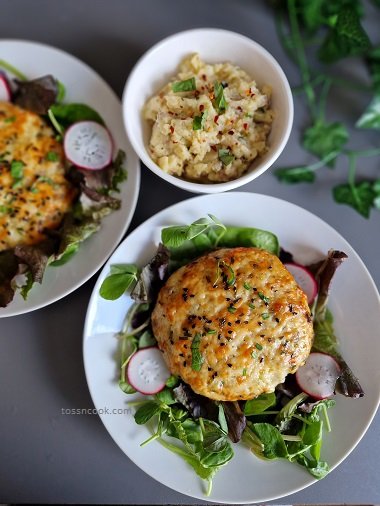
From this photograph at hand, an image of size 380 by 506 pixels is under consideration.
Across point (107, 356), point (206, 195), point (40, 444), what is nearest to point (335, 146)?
point (206, 195)

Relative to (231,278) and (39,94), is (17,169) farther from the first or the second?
(231,278)

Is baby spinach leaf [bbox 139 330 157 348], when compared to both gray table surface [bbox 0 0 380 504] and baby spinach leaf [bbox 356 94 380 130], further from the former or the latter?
baby spinach leaf [bbox 356 94 380 130]

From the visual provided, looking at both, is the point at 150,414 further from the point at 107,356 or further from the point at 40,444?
the point at 40,444

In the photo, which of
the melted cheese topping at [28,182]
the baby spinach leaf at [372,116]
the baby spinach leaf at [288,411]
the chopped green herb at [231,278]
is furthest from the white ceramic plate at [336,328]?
the baby spinach leaf at [372,116]

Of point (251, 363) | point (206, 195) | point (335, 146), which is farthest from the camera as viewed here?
point (335, 146)

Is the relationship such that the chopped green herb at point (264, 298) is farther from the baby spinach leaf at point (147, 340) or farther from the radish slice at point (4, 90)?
the radish slice at point (4, 90)

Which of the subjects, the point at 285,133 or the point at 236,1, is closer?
the point at 285,133

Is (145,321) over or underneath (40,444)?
Result: over

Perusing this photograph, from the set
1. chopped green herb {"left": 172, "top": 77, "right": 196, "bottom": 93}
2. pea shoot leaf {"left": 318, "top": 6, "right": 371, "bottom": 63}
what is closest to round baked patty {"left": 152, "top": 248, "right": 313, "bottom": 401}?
chopped green herb {"left": 172, "top": 77, "right": 196, "bottom": 93}
